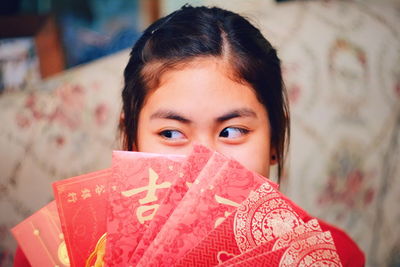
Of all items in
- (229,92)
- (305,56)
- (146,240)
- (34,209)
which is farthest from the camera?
(305,56)

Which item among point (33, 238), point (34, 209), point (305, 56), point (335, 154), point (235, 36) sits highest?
point (235, 36)

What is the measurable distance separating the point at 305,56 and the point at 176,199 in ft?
2.68

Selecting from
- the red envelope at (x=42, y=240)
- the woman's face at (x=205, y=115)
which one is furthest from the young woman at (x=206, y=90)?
the red envelope at (x=42, y=240)

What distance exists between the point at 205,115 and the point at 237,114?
0.06 meters

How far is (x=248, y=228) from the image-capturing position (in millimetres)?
493

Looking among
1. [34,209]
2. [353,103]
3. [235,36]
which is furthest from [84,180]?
[353,103]

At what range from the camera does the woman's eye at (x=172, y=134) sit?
687 mm

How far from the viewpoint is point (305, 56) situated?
1203 mm

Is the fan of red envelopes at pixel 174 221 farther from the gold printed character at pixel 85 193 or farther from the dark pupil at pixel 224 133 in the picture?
the dark pupil at pixel 224 133

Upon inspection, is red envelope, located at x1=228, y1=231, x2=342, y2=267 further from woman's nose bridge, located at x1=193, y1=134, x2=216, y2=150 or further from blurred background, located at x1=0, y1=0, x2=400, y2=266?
blurred background, located at x1=0, y1=0, x2=400, y2=266

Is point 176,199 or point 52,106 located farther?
point 52,106

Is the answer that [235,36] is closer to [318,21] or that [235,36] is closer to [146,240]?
[146,240]

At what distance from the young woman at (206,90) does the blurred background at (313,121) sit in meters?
0.25

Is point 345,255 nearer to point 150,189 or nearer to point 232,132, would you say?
point 232,132
